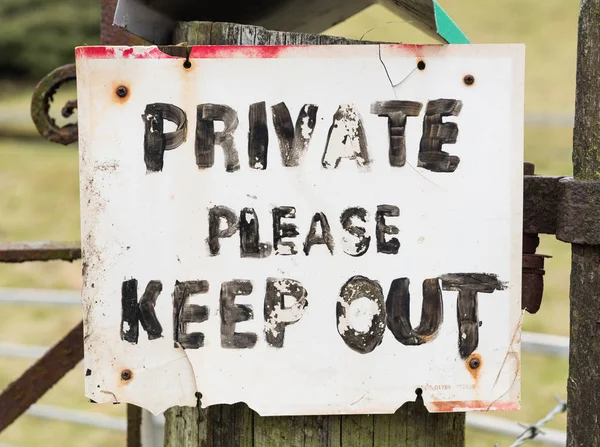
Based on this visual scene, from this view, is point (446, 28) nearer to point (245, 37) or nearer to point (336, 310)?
point (245, 37)

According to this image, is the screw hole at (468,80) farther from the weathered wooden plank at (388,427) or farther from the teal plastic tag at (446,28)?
the weathered wooden plank at (388,427)

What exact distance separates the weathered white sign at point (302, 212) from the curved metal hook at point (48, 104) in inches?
17.0

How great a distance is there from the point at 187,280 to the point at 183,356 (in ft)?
0.42

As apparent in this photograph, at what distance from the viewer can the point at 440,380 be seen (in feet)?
4.09

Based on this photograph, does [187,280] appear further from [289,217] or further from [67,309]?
[67,309]

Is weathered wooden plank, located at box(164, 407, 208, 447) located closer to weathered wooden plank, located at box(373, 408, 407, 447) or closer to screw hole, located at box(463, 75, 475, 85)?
weathered wooden plank, located at box(373, 408, 407, 447)

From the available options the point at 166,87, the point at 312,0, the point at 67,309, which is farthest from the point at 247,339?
the point at 67,309

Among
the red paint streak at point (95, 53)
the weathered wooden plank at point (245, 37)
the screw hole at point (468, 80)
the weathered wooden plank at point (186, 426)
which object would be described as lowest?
the weathered wooden plank at point (186, 426)

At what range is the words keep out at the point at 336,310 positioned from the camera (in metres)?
1.23

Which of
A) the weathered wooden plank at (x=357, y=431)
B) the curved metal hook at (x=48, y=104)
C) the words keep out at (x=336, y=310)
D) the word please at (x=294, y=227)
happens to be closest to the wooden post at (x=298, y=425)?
the weathered wooden plank at (x=357, y=431)

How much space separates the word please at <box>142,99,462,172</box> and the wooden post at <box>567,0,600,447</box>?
200 mm

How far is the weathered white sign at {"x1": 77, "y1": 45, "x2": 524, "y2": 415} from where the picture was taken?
123 centimetres

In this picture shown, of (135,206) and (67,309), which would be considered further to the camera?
(67,309)

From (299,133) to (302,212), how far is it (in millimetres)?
131
